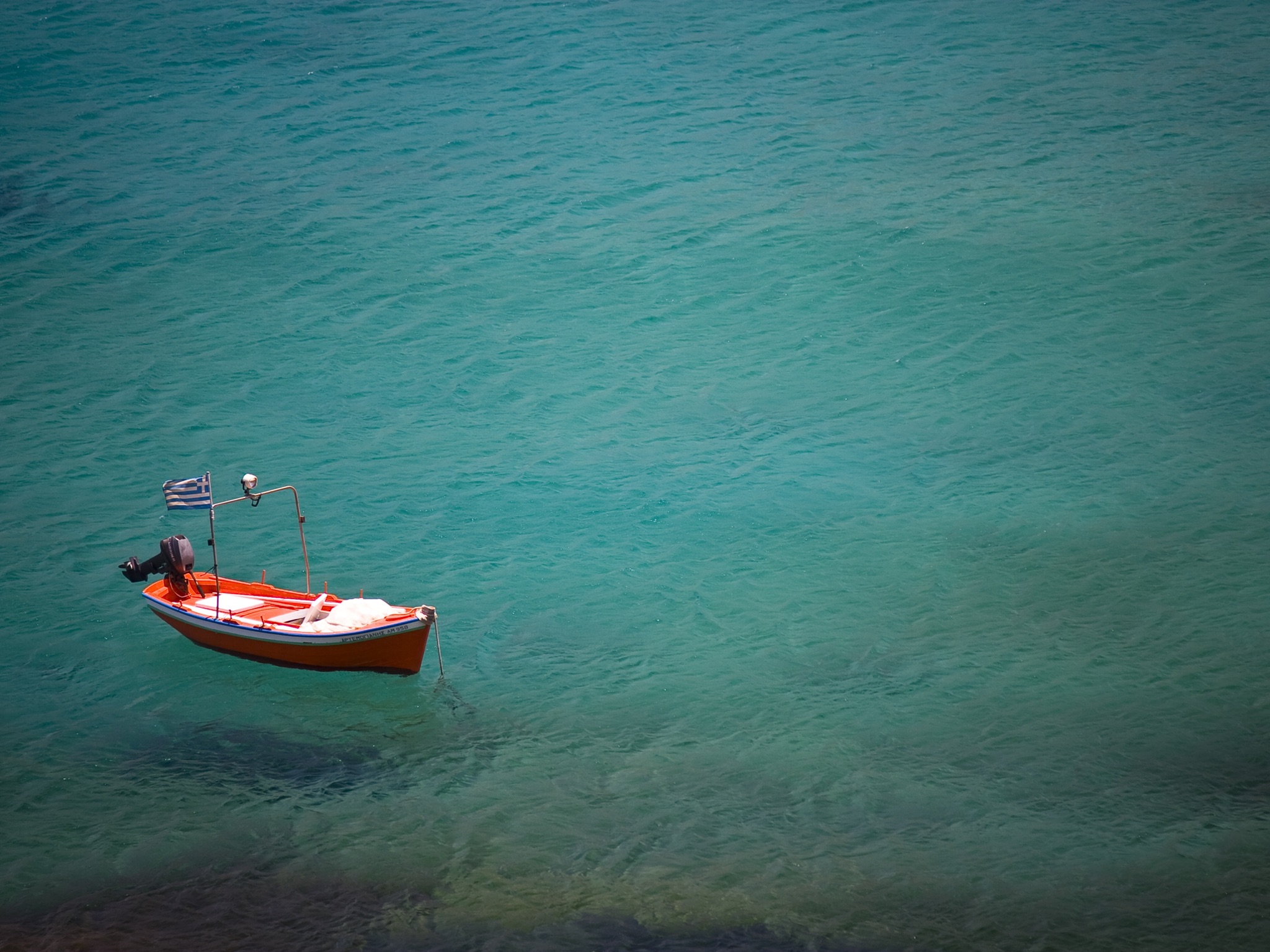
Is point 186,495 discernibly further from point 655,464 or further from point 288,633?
point 655,464

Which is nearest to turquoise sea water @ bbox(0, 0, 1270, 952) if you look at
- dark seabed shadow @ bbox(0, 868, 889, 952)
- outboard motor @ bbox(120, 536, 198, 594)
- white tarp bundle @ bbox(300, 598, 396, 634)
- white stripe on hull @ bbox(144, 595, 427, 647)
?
dark seabed shadow @ bbox(0, 868, 889, 952)

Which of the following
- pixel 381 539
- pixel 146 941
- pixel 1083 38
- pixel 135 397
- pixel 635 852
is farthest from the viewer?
pixel 1083 38

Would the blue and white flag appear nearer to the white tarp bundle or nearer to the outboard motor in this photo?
the outboard motor

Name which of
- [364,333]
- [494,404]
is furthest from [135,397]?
[494,404]

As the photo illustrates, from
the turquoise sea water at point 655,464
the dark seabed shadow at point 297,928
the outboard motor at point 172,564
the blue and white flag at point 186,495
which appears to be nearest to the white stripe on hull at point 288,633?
the outboard motor at point 172,564

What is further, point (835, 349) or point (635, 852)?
point (835, 349)

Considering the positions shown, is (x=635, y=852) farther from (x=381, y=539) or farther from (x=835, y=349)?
(x=835, y=349)
